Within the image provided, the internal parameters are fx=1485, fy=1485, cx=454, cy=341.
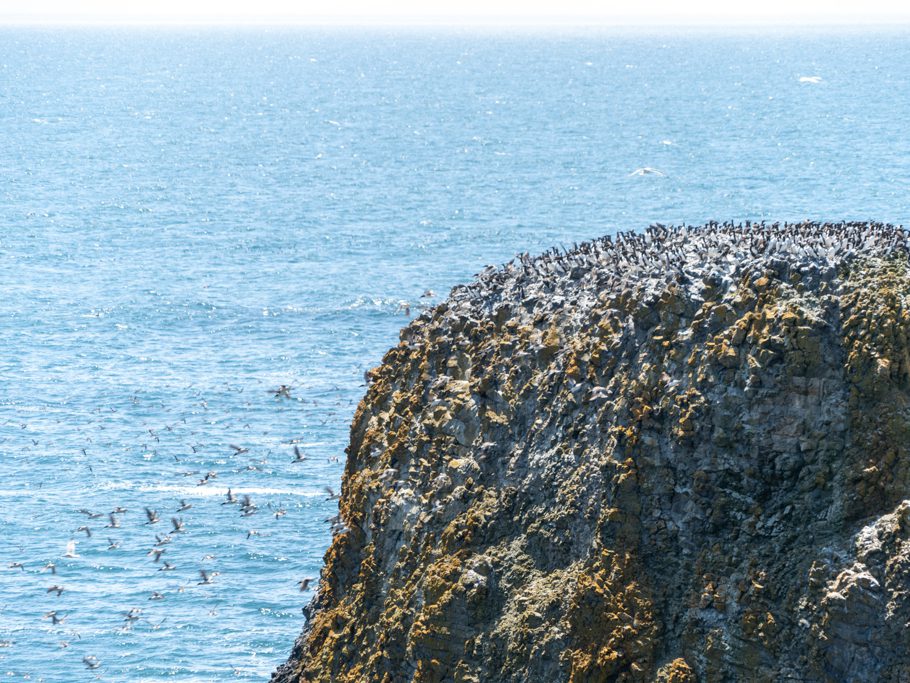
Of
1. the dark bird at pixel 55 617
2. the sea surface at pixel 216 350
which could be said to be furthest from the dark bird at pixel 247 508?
the dark bird at pixel 55 617

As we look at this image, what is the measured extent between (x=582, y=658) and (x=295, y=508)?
4709 centimetres

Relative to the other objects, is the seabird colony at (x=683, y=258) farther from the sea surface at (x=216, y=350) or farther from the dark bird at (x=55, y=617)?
the dark bird at (x=55, y=617)

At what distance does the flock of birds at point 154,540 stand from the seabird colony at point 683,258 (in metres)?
28.8

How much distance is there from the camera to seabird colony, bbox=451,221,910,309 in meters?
30.8

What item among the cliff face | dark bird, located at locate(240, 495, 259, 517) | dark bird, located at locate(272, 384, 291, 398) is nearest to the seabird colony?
the cliff face

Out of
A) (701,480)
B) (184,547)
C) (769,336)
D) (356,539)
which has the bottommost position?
(184,547)

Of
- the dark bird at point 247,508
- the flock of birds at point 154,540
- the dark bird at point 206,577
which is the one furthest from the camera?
the dark bird at point 247,508

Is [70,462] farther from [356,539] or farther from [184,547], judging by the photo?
[356,539]

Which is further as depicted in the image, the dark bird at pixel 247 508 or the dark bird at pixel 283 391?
the dark bird at pixel 247 508

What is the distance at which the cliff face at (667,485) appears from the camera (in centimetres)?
2820

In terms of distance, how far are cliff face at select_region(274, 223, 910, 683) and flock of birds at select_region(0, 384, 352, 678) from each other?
29883mm

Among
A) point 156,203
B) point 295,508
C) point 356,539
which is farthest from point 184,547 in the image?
point 156,203

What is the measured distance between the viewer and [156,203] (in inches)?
7131

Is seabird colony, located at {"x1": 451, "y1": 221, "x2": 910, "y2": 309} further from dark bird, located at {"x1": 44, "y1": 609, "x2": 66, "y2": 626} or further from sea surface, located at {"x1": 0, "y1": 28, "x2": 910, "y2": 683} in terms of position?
dark bird, located at {"x1": 44, "y1": 609, "x2": 66, "y2": 626}
